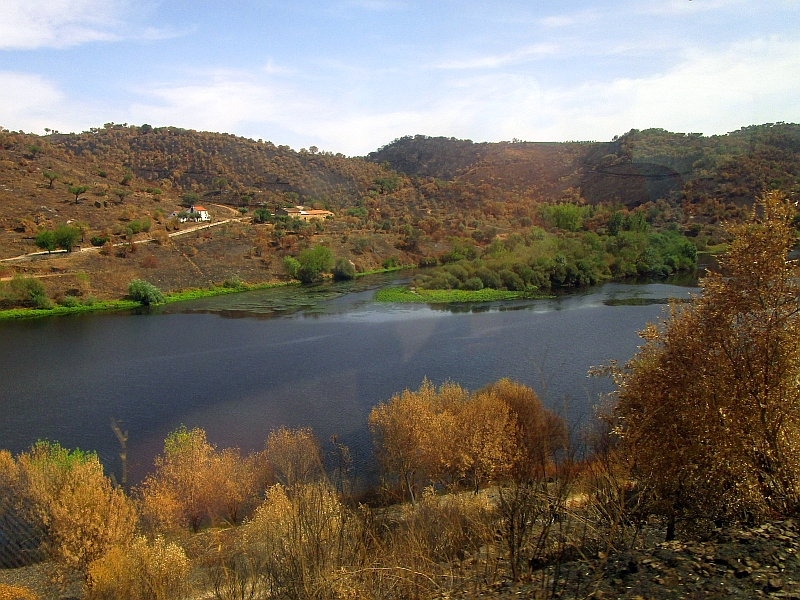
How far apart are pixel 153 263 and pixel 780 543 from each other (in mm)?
36959

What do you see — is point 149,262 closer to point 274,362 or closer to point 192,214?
point 192,214

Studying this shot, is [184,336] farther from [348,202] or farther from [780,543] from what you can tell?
[348,202]

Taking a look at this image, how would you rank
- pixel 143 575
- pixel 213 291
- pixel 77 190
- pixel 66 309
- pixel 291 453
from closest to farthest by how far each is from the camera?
pixel 143 575, pixel 291 453, pixel 66 309, pixel 213 291, pixel 77 190

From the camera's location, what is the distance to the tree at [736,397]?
555 cm

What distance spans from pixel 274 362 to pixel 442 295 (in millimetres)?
15445

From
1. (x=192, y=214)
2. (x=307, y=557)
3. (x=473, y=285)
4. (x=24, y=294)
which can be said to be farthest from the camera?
(x=192, y=214)

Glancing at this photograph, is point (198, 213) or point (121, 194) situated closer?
point (121, 194)

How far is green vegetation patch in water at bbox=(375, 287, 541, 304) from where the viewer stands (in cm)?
3250

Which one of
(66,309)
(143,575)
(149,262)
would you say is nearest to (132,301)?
(66,309)

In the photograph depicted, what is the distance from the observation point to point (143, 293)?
32406 mm

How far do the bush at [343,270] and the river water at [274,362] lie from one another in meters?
10.0

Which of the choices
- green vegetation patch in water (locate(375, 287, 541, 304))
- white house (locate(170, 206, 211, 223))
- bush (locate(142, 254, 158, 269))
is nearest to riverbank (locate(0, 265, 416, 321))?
bush (locate(142, 254, 158, 269))

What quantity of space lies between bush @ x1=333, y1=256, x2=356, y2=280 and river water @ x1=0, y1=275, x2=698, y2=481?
32.9 feet

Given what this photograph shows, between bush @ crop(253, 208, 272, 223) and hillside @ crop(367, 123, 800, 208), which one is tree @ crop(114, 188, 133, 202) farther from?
hillside @ crop(367, 123, 800, 208)
